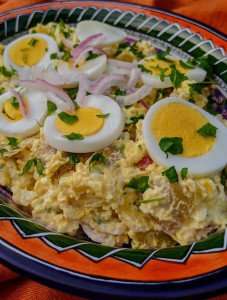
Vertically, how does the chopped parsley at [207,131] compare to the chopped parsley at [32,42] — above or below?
below

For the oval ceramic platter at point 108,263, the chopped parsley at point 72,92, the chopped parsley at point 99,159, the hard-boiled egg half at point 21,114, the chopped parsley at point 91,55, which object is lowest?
the oval ceramic platter at point 108,263

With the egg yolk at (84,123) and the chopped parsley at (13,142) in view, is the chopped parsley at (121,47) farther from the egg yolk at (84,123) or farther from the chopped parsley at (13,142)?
the chopped parsley at (13,142)

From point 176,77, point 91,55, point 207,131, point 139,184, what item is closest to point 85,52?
point 91,55

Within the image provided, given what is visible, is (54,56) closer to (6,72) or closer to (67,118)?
(6,72)

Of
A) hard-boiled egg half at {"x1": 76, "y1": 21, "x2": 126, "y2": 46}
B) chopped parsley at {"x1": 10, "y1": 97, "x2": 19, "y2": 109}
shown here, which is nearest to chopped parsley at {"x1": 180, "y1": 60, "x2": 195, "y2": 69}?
hard-boiled egg half at {"x1": 76, "y1": 21, "x2": 126, "y2": 46}

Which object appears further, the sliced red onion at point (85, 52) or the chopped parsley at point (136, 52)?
the chopped parsley at point (136, 52)

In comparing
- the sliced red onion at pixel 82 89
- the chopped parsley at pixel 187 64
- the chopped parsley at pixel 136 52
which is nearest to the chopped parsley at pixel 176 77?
the chopped parsley at pixel 187 64

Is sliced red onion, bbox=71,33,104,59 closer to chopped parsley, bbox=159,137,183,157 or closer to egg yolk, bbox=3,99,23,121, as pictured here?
egg yolk, bbox=3,99,23,121

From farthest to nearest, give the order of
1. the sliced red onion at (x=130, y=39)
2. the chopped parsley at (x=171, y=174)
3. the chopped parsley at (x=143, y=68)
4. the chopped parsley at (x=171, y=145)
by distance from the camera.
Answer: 1. the sliced red onion at (x=130, y=39)
2. the chopped parsley at (x=143, y=68)
3. the chopped parsley at (x=171, y=145)
4. the chopped parsley at (x=171, y=174)
